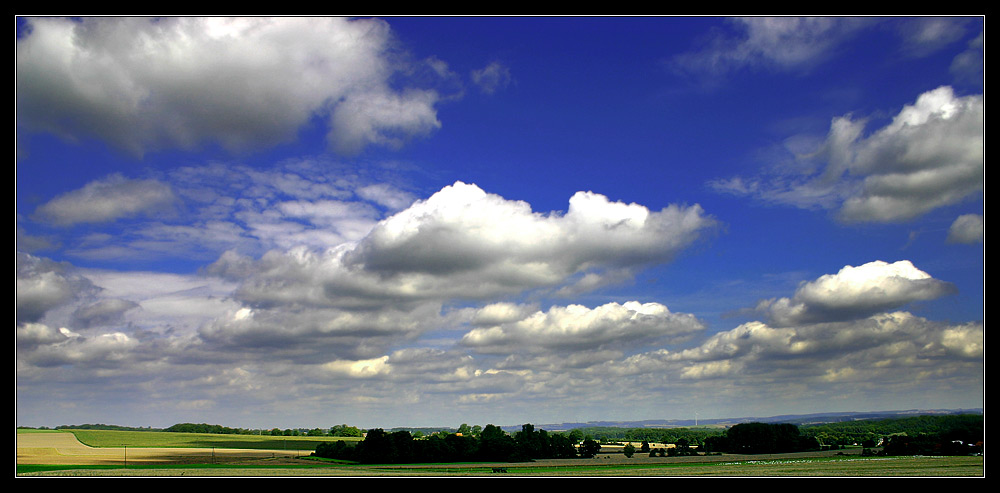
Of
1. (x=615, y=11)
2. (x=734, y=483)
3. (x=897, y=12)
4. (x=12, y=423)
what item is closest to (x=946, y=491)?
(x=734, y=483)

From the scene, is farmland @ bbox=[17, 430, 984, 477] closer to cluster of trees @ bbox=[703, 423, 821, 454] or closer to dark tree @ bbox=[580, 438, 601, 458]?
dark tree @ bbox=[580, 438, 601, 458]

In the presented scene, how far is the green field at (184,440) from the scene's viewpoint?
13800 centimetres

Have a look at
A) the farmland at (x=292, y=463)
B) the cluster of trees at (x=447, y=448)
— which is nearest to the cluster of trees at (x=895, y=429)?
the farmland at (x=292, y=463)

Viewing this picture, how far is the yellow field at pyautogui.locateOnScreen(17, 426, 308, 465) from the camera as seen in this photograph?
318 feet

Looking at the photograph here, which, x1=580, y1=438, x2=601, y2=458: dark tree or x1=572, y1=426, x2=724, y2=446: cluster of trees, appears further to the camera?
x1=572, y1=426, x2=724, y2=446: cluster of trees

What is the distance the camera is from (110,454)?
113 metres

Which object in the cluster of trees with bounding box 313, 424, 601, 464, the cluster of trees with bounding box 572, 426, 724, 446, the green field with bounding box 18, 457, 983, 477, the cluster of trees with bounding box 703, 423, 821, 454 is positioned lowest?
the cluster of trees with bounding box 572, 426, 724, 446

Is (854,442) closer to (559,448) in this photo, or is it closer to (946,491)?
(559,448)

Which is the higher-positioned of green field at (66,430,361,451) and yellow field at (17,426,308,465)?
yellow field at (17,426,308,465)

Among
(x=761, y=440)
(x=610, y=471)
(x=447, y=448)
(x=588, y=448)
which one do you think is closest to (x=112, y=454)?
(x=447, y=448)

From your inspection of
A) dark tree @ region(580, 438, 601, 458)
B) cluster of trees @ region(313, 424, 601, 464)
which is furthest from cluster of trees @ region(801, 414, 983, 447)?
cluster of trees @ region(313, 424, 601, 464)

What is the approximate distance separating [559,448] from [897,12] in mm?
117328

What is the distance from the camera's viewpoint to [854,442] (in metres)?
156

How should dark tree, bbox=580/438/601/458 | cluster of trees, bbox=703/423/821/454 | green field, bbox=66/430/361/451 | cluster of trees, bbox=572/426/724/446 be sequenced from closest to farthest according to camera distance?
dark tree, bbox=580/438/601/458 < green field, bbox=66/430/361/451 < cluster of trees, bbox=703/423/821/454 < cluster of trees, bbox=572/426/724/446
